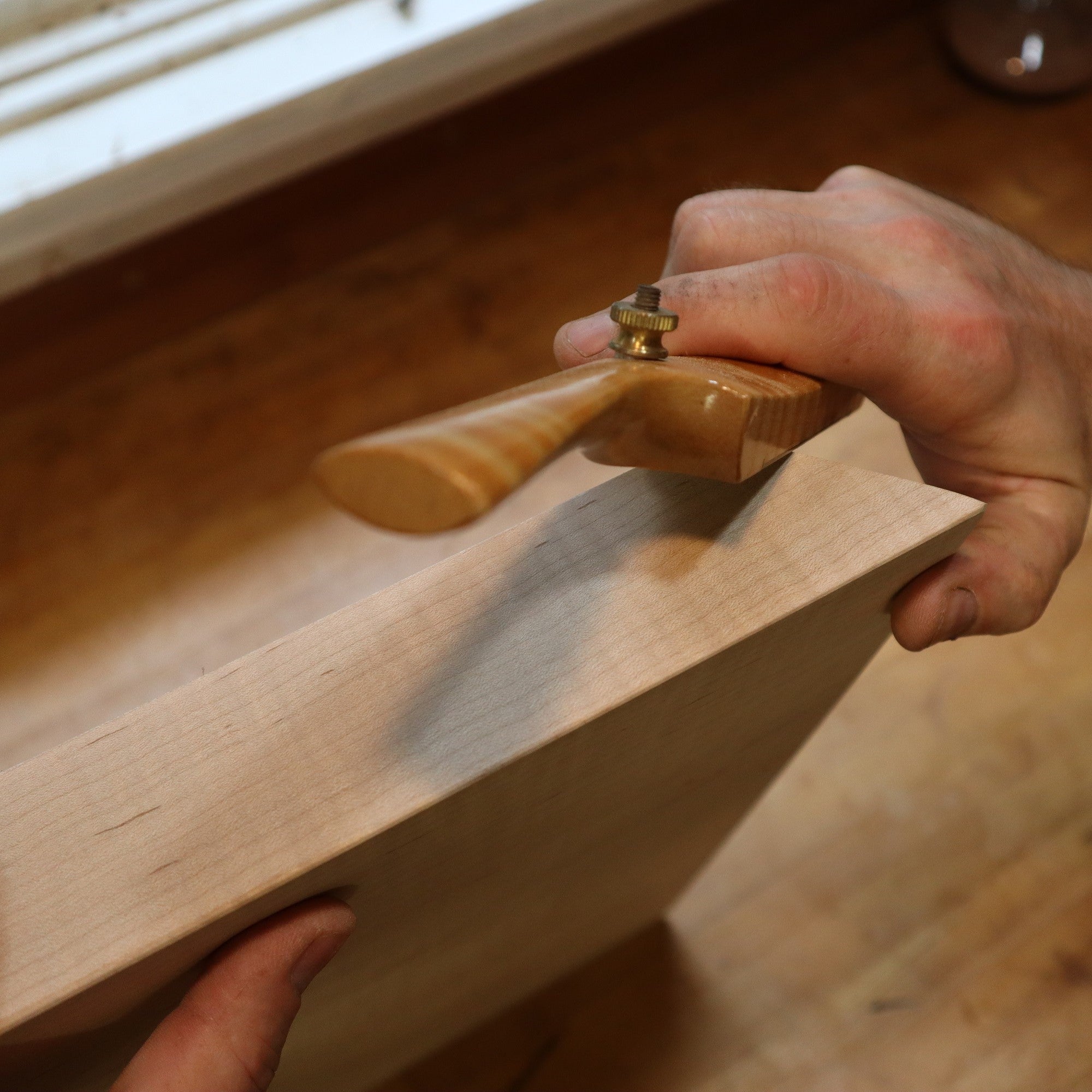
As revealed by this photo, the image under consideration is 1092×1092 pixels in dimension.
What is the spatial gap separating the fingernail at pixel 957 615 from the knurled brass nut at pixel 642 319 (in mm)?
201

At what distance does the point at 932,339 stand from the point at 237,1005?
0.40 meters

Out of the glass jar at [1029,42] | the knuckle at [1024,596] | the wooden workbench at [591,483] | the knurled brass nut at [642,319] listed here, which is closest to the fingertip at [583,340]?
the knurled brass nut at [642,319]

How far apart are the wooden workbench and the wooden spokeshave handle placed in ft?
1.52

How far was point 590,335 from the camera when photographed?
459 millimetres

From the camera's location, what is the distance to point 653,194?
103 centimetres

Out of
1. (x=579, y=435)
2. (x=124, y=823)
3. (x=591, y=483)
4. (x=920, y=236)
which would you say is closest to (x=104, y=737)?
(x=124, y=823)

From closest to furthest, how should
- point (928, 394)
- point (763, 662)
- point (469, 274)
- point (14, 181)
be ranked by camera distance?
1. point (763, 662)
2. point (928, 394)
3. point (14, 181)
4. point (469, 274)

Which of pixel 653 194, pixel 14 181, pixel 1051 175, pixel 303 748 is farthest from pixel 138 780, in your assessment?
pixel 1051 175

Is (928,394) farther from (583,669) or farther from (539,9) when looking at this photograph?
(539,9)

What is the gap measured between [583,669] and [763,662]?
0.09 m

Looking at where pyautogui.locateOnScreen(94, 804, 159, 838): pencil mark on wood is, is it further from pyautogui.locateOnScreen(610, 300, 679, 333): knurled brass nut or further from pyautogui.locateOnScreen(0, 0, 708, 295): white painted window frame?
pyautogui.locateOnScreen(0, 0, 708, 295): white painted window frame

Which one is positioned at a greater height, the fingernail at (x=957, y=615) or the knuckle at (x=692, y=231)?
the knuckle at (x=692, y=231)

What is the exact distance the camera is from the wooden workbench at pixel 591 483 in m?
0.72

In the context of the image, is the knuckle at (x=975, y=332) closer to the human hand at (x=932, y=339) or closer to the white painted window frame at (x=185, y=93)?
the human hand at (x=932, y=339)
